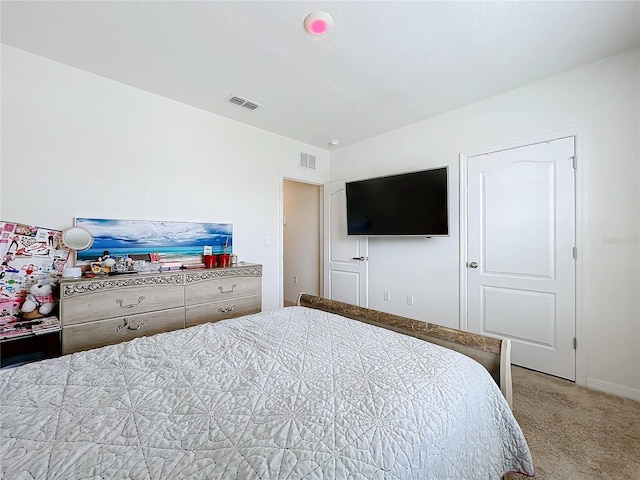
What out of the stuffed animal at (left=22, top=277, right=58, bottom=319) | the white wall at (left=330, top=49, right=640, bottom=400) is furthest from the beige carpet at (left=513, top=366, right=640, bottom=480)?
the stuffed animal at (left=22, top=277, right=58, bottom=319)

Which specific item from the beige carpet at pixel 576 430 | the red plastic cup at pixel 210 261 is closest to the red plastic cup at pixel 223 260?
the red plastic cup at pixel 210 261

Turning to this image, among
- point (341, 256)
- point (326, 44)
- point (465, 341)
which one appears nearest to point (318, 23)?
point (326, 44)

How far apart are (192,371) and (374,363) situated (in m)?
0.77

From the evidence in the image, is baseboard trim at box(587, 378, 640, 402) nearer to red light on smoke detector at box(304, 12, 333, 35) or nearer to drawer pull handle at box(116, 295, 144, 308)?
red light on smoke detector at box(304, 12, 333, 35)

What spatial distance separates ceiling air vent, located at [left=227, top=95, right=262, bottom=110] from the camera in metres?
2.85

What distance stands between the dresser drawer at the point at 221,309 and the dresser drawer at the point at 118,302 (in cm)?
16

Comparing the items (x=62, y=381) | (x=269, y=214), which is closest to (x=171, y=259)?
(x=269, y=214)

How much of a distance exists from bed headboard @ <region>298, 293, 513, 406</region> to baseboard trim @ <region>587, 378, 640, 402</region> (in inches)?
61.6

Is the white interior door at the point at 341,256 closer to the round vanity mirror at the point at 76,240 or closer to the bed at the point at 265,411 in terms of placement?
the bed at the point at 265,411

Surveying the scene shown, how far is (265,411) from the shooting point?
0.89 meters

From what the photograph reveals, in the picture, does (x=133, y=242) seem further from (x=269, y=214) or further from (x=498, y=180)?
(x=498, y=180)

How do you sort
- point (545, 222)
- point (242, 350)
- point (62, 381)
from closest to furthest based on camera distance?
point (62, 381) < point (242, 350) < point (545, 222)

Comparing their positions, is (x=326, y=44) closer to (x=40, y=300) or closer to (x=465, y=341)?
(x=465, y=341)

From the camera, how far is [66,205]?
234 cm
